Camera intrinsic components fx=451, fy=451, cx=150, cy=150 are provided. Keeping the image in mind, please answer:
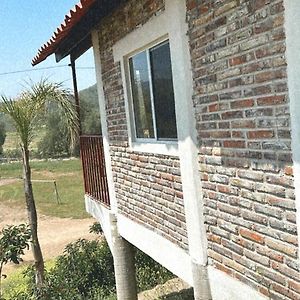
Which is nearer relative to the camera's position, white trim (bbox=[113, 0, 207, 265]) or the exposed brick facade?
the exposed brick facade

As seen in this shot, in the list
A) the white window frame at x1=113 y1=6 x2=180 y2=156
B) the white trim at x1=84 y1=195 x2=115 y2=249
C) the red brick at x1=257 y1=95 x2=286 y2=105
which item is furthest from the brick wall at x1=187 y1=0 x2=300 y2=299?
the white trim at x1=84 y1=195 x2=115 y2=249

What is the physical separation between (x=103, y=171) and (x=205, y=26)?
4.19 meters

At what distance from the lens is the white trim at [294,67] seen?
2779mm

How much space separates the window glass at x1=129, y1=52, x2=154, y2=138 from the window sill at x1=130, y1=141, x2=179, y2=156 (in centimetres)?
Answer: 12

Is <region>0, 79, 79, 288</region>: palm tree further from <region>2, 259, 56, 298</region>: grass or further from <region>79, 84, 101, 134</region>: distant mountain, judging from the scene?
<region>2, 259, 56, 298</region>: grass

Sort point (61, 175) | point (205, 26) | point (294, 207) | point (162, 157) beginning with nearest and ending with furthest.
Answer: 1. point (294, 207)
2. point (205, 26)
3. point (162, 157)
4. point (61, 175)

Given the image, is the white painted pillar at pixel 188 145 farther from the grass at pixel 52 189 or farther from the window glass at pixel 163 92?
the grass at pixel 52 189

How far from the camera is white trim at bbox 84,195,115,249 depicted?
7.20 m

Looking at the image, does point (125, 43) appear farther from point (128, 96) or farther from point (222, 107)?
point (222, 107)

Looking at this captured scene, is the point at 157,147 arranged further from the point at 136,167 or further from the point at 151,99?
the point at 136,167

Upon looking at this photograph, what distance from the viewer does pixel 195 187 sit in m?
4.21

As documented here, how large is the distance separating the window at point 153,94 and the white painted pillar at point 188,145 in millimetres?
345

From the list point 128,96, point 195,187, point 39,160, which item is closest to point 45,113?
point 128,96

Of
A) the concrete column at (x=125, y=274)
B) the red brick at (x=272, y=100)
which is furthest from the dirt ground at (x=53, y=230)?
the red brick at (x=272, y=100)
